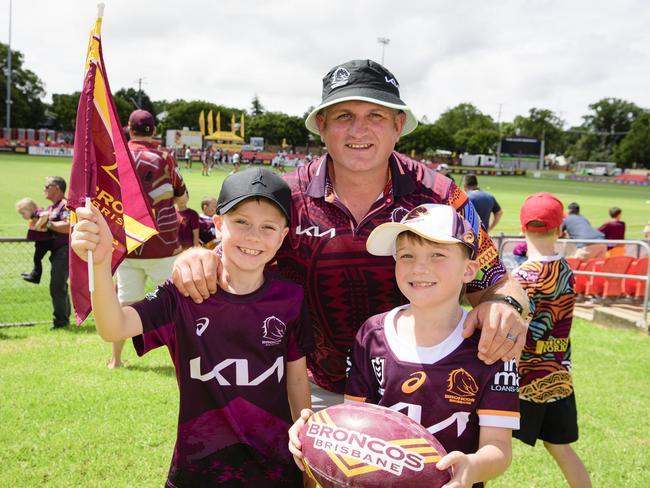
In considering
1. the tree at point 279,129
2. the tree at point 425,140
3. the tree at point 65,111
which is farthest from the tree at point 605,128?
the tree at point 65,111

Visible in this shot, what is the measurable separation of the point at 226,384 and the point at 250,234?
67 centimetres

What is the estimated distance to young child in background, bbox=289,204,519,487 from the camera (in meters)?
2.21

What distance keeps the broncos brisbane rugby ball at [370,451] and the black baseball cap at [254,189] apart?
990 mm

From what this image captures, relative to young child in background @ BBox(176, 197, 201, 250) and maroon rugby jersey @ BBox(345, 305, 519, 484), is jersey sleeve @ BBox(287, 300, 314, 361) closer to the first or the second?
maroon rugby jersey @ BBox(345, 305, 519, 484)

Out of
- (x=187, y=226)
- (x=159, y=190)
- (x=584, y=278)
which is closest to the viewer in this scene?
(x=159, y=190)

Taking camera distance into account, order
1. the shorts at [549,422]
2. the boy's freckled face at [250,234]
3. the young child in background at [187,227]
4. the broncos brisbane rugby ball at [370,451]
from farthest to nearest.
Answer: the young child in background at [187,227] < the shorts at [549,422] < the boy's freckled face at [250,234] < the broncos brisbane rugby ball at [370,451]

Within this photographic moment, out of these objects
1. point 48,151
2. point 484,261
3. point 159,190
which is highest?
point 48,151

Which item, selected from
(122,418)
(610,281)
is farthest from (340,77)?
(610,281)

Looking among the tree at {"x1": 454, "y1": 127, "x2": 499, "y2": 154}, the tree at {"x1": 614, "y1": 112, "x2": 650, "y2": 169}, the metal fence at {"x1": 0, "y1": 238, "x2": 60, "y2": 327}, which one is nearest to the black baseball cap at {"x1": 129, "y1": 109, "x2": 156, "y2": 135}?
the metal fence at {"x1": 0, "y1": 238, "x2": 60, "y2": 327}

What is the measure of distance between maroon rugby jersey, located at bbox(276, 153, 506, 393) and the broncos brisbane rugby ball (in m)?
0.88

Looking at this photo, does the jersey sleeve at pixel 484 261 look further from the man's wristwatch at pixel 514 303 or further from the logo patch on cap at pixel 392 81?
the logo patch on cap at pixel 392 81

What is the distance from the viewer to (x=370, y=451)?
77.4 inches

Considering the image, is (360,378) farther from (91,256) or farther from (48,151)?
(48,151)

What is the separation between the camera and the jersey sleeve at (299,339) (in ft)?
8.70
